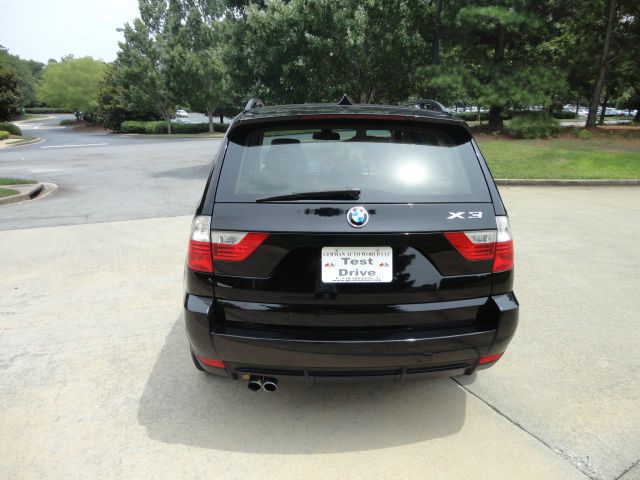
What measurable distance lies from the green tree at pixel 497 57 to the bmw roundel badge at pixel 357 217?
46.1 feet

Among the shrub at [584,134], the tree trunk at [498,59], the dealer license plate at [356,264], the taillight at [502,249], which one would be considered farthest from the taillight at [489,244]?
the shrub at [584,134]

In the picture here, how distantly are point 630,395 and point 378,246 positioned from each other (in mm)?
2035

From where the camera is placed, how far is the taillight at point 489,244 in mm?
2340

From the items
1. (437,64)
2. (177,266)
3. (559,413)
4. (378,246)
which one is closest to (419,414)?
(559,413)

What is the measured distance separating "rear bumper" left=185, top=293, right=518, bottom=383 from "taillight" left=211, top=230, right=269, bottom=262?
26 centimetres

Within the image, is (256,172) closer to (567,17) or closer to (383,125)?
(383,125)

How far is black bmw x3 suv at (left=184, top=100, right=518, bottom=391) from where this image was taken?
227 cm

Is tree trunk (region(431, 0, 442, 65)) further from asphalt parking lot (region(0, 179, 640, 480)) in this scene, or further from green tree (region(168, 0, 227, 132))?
green tree (region(168, 0, 227, 132))

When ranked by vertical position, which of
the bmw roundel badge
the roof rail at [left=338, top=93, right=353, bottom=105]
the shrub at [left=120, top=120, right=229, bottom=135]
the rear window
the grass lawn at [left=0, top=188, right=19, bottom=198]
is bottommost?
the shrub at [left=120, top=120, right=229, bottom=135]

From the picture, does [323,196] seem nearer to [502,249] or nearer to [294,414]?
[502,249]

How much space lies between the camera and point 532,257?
18.8 ft

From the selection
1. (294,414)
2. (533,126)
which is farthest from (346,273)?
(533,126)

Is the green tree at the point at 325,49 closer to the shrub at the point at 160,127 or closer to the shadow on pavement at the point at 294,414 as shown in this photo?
the shadow on pavement at the point at 294,414

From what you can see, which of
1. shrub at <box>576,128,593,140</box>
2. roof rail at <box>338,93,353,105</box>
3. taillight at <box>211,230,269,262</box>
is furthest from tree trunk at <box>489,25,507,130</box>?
taillight at <box>211,230,269,262</box>
